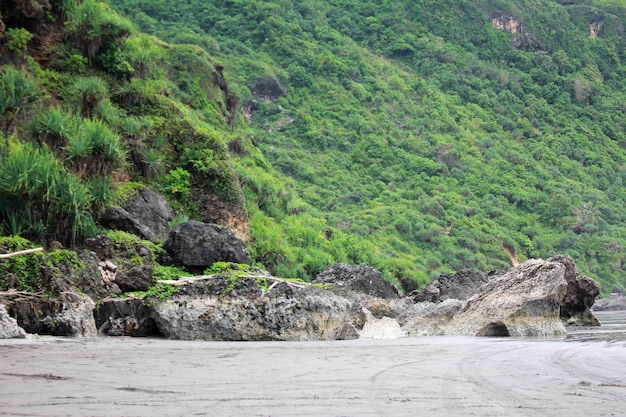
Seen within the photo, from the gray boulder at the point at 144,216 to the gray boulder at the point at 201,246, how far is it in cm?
96

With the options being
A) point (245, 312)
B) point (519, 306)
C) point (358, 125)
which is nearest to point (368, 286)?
point (519, 306)

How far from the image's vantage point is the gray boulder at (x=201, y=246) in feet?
45.4

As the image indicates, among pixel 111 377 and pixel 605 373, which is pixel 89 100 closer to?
pixel 111 377

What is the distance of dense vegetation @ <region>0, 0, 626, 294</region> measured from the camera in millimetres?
17875

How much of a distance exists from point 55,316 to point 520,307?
1056cm

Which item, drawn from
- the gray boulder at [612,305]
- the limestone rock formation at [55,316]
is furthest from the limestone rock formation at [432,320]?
the gray boulder at [612,305]

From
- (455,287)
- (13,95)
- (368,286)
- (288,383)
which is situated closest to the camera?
(288,383)

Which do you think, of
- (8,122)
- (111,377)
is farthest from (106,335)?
(8,122)

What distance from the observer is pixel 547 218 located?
69.1 m

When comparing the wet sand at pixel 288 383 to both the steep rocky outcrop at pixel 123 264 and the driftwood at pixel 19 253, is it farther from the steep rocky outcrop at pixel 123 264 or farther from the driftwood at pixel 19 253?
the steep rocky outcrop at pixel 123 264

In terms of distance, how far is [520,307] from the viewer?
49.0 ft

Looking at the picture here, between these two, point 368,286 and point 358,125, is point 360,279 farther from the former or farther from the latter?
point 358,125

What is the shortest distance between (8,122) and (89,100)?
3.25 metres

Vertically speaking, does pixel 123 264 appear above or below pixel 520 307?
below
